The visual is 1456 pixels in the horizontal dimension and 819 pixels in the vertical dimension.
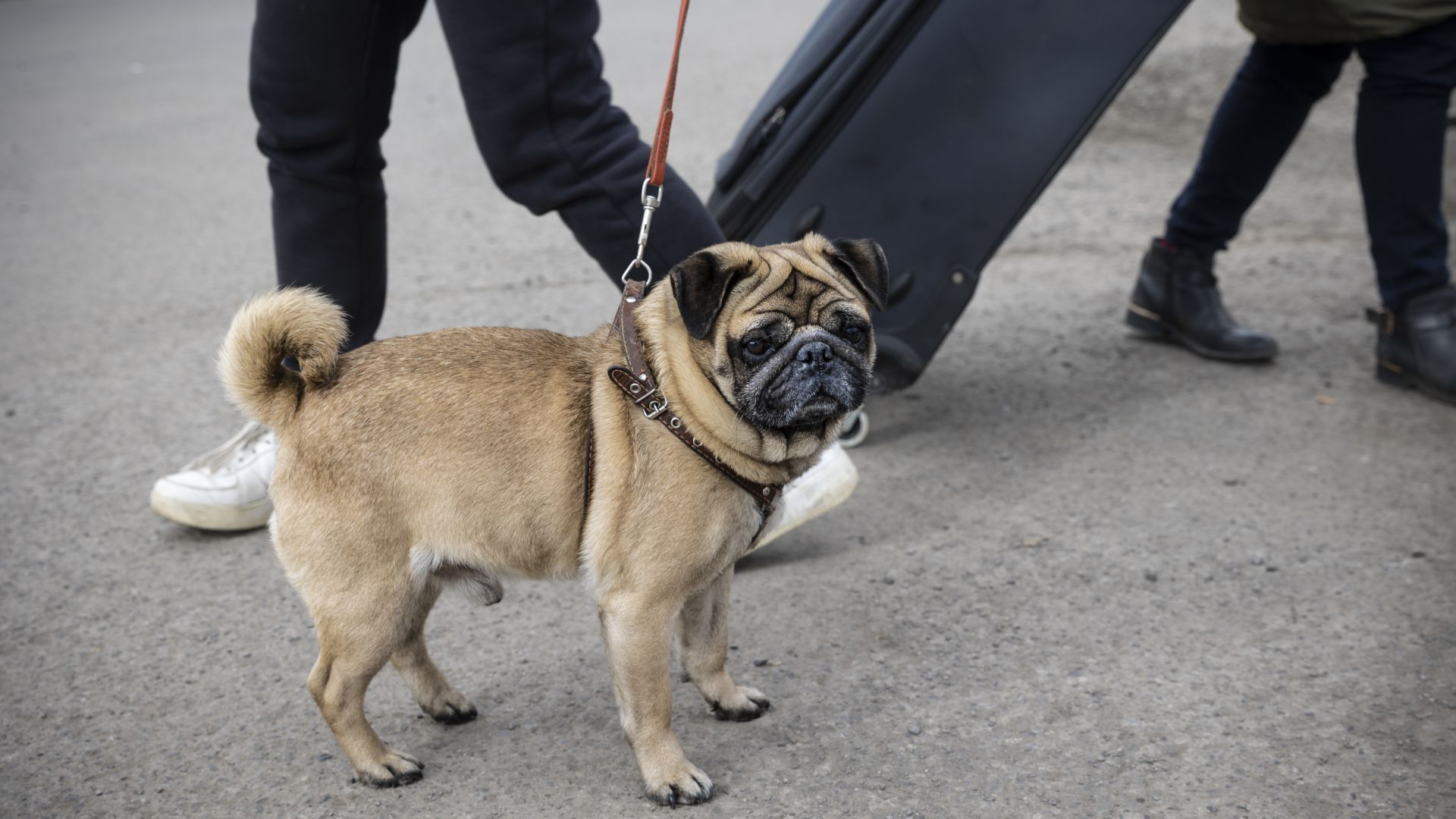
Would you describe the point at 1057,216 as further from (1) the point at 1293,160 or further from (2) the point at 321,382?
(2) the point at 321,382

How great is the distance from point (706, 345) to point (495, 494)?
480 millimetres

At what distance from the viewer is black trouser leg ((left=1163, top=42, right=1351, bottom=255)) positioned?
13.5 feet

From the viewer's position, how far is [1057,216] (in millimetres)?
5879

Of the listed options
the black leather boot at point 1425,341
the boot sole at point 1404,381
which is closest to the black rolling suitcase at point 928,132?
the black leather boot at point 1425,341

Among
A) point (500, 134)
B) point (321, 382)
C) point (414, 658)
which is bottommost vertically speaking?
point (414, 658)

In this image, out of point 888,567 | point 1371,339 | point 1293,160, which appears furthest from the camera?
point 1293,160

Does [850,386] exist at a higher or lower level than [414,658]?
higher

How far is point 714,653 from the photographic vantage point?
2.58m

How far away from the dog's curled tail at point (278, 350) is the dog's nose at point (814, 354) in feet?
2.92

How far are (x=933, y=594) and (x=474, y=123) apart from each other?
5.17 ft

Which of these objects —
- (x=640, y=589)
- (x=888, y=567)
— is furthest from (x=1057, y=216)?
(x=640, y=589)

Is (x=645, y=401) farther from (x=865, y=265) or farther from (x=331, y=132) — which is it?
(x=331, y=132)

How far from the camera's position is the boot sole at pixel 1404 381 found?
156 inches

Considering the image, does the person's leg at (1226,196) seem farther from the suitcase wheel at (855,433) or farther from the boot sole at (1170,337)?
the suitcase wheel at (855,433)
